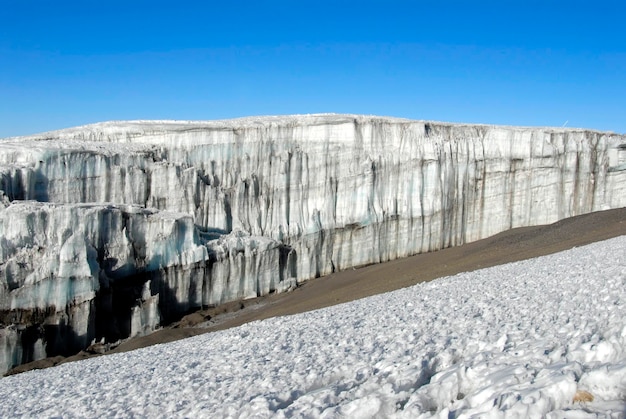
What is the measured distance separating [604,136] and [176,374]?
2825cm

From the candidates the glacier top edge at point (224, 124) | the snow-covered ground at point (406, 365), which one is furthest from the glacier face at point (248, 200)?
the snow-covered ground at point (406, 365)

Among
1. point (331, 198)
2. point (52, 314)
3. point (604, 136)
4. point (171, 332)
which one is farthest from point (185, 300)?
point (604, 136)

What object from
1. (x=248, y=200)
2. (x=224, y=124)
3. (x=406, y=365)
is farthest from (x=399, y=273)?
(x=406, y=365)

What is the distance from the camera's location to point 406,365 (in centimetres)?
736

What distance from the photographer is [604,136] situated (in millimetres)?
30422

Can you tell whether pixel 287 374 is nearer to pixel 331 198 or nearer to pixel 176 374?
pixel 176 374

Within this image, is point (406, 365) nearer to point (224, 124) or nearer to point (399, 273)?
point (399, 273)

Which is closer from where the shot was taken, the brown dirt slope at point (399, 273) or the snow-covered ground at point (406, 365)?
the snow-covered ground at point (406, 365)

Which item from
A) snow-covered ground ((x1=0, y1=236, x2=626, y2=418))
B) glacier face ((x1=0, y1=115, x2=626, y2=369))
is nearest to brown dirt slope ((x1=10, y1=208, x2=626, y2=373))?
glacier face ((x1=0, y1=115, x2=626, y2=369))

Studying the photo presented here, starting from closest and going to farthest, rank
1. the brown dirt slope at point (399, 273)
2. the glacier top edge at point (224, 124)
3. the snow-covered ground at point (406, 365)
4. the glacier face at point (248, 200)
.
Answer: the snow-covered ground at point (406, 365)
the brown dirt slope at point (399, 273)
the glacier face at point (248, 200)
the glacier top edge at point (224, 124)

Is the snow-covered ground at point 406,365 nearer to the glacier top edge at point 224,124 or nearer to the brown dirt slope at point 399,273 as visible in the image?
the brown dirt slope at point 399,273

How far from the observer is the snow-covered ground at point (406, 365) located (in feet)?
18.2

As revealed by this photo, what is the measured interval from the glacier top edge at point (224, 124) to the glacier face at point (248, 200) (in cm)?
12

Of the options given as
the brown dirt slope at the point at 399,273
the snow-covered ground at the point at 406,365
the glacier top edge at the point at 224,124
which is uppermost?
the glacier top edge at the point at 224,124
